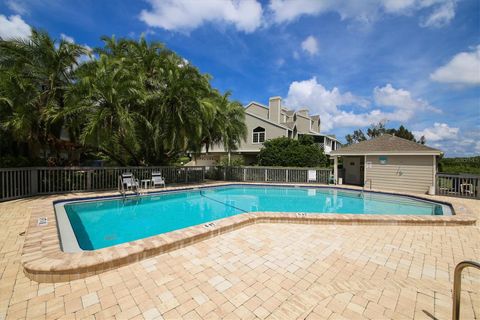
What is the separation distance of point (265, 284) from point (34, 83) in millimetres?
11836

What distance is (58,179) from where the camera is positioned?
9.54 m

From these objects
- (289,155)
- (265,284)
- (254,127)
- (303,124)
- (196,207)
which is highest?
(303,124)

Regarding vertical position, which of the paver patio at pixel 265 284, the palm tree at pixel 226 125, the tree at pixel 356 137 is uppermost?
the tree at pixel 356 137

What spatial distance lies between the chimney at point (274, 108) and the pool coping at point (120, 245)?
63.5 feet

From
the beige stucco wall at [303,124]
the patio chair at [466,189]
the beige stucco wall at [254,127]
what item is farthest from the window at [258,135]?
the patio chair at [466,189]

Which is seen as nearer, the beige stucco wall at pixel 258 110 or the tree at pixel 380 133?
the beige stucco wall at pixel 258 110

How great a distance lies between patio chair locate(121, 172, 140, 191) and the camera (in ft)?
35.7

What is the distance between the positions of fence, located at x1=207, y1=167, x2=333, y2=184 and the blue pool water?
1.70 meters

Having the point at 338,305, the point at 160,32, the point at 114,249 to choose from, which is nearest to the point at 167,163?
the point at 160,32

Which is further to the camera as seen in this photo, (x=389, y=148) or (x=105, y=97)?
(x=389, y=148)

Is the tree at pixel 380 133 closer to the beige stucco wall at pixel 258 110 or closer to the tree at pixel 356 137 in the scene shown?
the tree at pixel 356 137

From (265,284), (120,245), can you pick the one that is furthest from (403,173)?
(120,245)

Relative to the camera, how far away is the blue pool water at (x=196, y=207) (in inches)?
241

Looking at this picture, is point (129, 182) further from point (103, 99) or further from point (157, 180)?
point (103, 99)
